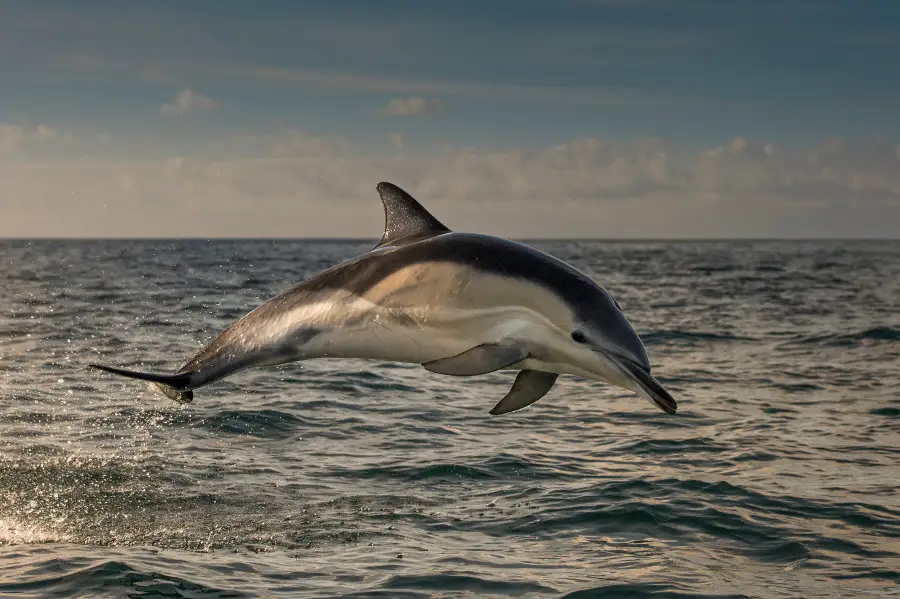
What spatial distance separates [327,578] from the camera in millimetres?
8312

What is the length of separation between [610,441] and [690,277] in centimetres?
5262

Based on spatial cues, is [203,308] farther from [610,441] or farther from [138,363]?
[610,441]

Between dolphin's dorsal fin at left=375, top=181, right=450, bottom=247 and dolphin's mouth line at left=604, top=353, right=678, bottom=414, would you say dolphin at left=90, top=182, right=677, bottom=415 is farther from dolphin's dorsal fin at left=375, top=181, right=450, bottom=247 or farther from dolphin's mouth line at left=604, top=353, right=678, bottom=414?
dolphin's dorsal fin at left=375, top=181, right=450, bottom=247

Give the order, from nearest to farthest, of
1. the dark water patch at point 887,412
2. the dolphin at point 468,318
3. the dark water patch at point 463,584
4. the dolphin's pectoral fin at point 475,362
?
the dolphin's pectoral fin at point 475,362 → the dolphin at point 468,318 → the dark water patch at point 463,584 → the dark water patch at point 887,412

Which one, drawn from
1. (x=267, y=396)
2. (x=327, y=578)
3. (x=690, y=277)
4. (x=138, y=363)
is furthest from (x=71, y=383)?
(x=690, y=277)

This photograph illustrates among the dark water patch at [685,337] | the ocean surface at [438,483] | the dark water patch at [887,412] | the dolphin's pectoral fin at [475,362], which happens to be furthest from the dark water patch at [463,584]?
the dark water patch at [685,337]

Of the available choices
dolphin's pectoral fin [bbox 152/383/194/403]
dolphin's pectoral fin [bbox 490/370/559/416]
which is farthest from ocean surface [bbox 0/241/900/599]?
dolphin's pectoral fin [bbox 490/370/559/416]

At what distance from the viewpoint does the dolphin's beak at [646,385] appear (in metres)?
4.97

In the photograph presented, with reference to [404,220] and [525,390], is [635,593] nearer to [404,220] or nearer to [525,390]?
[525,390]

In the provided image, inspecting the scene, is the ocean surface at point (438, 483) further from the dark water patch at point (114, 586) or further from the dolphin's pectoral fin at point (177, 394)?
the dolphin's pectoral fin at point (177, 394)

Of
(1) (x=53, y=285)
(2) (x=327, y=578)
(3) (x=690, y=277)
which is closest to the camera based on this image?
(2) (x=327, y=578)

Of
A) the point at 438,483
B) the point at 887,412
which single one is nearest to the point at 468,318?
the point at 438,483

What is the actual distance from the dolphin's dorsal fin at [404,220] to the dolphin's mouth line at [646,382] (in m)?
1.35

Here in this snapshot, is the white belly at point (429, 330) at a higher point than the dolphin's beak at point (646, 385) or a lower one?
higher
